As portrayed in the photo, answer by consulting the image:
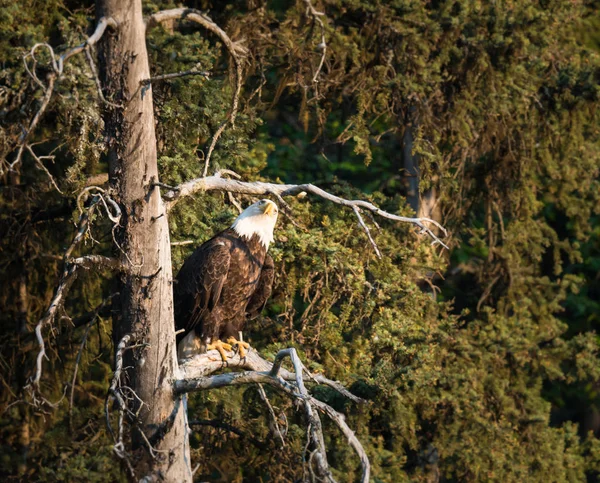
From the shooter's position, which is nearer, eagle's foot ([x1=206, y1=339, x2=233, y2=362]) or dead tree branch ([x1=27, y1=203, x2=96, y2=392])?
dead tree branch ([x1=27, y1=203, x2=96, y2=392])

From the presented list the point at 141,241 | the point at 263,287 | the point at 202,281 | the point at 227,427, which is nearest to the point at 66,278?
the point at 141,241

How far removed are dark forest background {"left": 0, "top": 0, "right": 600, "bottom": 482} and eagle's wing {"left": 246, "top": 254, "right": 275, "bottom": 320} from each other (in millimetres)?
248

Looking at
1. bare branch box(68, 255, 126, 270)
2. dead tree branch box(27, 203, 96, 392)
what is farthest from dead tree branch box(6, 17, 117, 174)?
bare branch box(68, 255, 126, 270)

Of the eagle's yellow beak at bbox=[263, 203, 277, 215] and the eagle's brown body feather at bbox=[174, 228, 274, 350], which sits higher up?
the eagle's yellow beak at bbox=[263, 203, 277, 215]

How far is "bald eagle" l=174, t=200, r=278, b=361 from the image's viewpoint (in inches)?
257

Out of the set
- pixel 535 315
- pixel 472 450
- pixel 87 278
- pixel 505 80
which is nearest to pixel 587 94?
pixel 505 80

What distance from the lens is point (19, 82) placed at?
722 cm

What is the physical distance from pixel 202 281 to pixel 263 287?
578 millimetres

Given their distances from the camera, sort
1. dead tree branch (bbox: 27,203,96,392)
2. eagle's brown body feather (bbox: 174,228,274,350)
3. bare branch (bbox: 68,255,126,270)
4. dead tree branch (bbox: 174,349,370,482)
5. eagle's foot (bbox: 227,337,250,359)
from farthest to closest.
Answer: eagle's brown body feather (bbox: 174,228,274,350), eagle's foot (bbox: 227,337,250,359), bare branch (bbox: 68,255,126,270), dead tree branch (bbox: 27,203,96,392), dead tree branch (bbox: 174,349,370,482)

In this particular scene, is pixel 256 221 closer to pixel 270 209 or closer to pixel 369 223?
pixel 270 209

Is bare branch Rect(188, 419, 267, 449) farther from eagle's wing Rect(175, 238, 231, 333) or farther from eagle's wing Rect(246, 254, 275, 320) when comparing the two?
eagle's wing Rect(175, 238, 231, 333)

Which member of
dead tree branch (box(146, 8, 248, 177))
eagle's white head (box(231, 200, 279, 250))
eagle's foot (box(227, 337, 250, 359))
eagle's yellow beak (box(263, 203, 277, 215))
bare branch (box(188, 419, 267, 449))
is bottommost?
bare branch (box(188, 419, 267, 449))

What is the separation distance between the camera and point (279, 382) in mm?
4766

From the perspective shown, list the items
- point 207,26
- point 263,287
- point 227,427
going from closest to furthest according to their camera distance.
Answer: point 207,26 < point 263,287 < point 227,427
